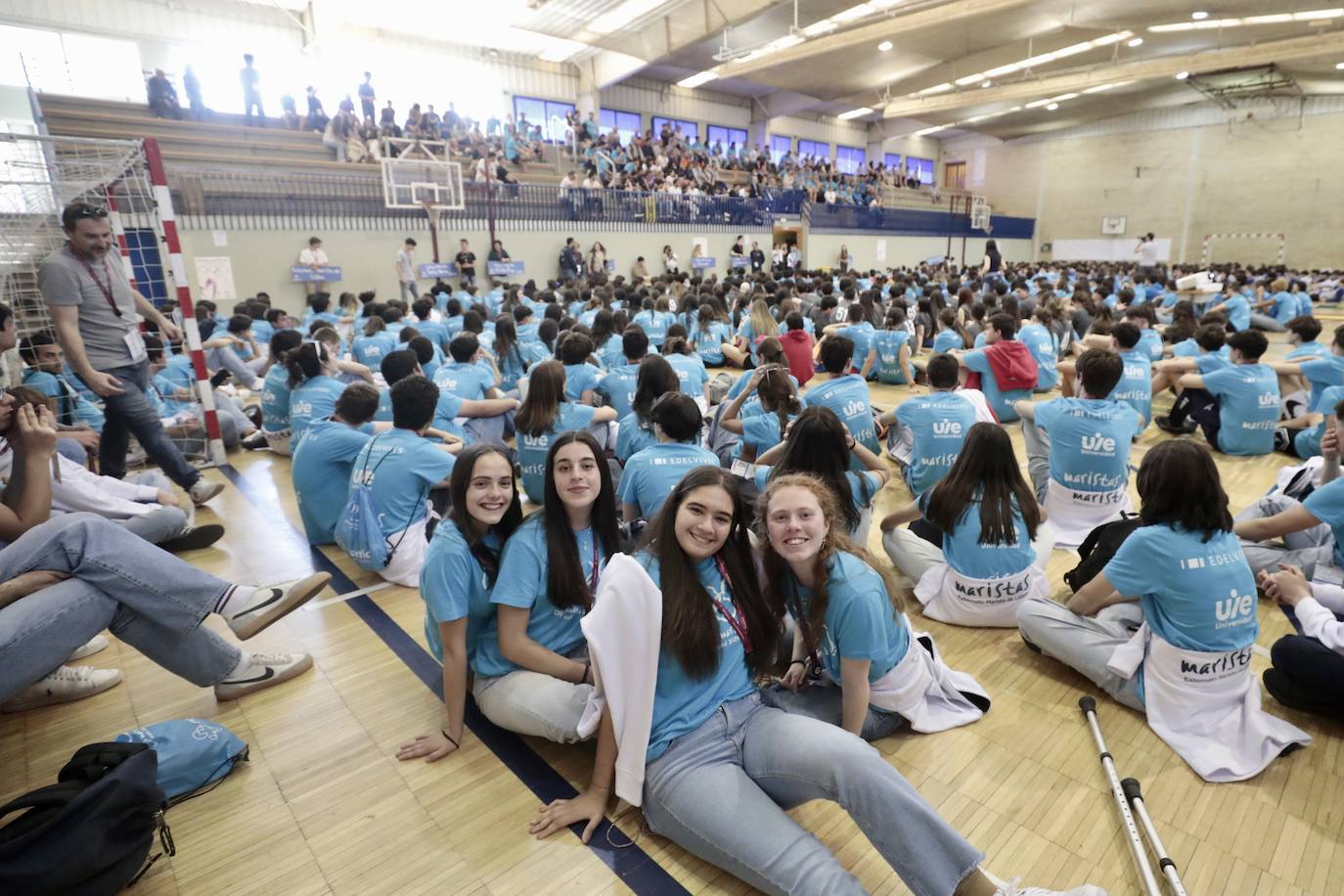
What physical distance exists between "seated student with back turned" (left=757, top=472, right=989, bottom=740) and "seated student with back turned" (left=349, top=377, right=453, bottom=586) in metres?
2.05

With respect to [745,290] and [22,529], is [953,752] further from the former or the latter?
[745,290]

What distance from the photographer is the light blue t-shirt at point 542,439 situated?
173 inches

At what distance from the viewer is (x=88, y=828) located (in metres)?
1.75

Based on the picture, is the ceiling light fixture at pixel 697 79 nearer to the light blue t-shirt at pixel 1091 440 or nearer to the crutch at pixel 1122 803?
the light blue t-shirt at pixel 1091 440

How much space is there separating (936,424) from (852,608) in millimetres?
2366

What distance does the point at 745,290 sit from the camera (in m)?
11.7

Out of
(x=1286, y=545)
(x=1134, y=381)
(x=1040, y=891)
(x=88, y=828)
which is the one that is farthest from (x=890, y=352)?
(x=88, y=828)

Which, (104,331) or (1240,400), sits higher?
(104,331)

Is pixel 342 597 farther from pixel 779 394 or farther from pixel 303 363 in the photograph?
pixel 779 394

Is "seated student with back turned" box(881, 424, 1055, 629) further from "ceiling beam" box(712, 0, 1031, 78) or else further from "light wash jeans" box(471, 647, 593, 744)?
"ceiling beam" box(712, 0, 1031, 78)

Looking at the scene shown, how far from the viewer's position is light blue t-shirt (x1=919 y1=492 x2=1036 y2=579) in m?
3.04

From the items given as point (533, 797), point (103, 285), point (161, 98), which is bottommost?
point (533, 797)

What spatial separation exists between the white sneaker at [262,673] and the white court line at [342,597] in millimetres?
590

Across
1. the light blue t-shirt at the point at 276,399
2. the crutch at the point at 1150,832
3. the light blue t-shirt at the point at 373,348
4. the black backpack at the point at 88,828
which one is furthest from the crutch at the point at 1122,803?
the light blue t-shirt at the point at 373,348
